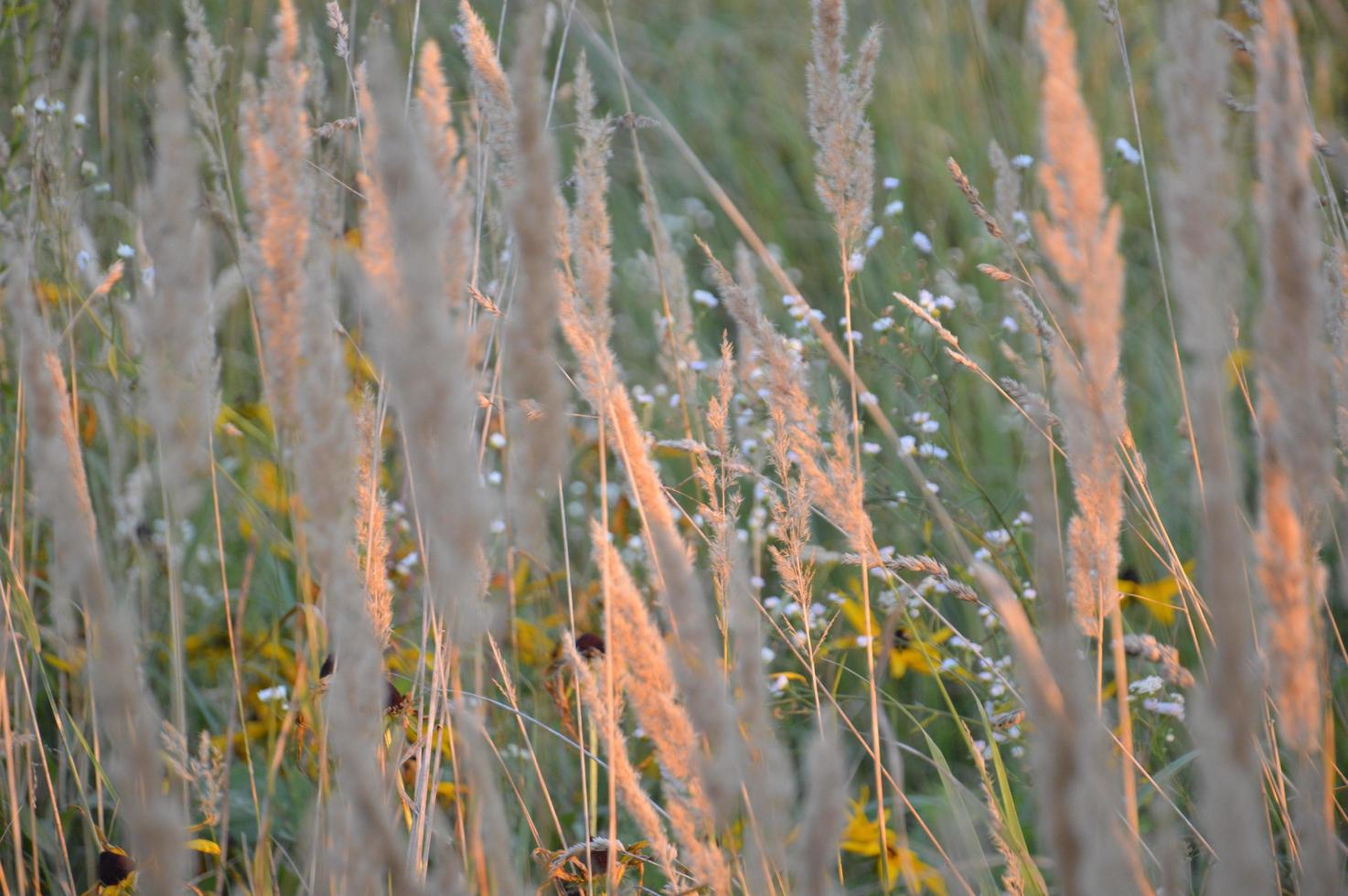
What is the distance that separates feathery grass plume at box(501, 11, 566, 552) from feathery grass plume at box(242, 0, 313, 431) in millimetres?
154

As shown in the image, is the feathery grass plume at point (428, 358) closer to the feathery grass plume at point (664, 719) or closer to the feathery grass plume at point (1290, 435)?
the feathery grass plume at point (664, 719)

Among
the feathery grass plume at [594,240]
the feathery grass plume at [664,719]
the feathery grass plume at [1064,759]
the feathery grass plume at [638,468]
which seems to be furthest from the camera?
the feathery grass plume at [594,240]

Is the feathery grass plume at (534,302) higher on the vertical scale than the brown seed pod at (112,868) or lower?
higher

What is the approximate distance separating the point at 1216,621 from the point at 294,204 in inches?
23.9

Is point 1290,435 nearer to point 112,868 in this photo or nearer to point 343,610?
point 343,610

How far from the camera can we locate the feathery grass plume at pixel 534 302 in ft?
2.27

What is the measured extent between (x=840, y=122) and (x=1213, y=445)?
572 mm

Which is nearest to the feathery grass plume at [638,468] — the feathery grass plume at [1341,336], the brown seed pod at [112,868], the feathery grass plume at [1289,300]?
the feathery grass plume at [1289,300]

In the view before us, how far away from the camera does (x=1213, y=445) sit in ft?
1.74

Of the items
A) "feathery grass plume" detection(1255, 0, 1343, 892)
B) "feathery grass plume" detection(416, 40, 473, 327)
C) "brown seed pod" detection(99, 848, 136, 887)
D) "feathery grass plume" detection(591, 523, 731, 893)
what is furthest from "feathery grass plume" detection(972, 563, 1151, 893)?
"brown seed pod" detection(99, 848, 136, 887)

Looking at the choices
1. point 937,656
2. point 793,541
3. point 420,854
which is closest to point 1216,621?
point 793,541

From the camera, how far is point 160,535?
6.75 feet

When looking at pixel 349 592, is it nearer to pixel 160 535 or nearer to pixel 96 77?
pixel 160 535

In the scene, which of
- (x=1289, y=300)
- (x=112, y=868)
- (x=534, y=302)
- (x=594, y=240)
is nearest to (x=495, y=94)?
(x=594, y=240)
